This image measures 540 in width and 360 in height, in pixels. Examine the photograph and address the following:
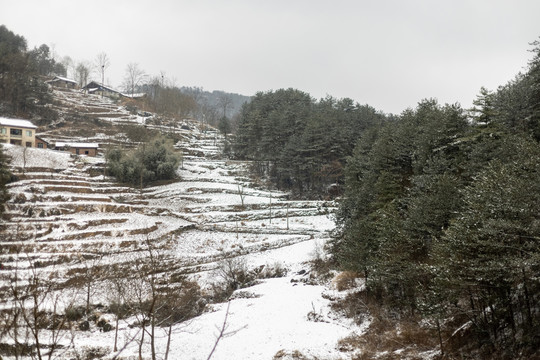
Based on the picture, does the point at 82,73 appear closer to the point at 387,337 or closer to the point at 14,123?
the point at 14,123

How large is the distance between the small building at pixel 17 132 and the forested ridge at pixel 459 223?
191 feet

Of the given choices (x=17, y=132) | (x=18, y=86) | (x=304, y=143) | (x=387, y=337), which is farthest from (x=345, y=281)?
(x=18, y=86)

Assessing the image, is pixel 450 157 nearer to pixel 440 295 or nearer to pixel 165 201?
pixel 440 295

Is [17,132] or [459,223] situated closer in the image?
[459,223]

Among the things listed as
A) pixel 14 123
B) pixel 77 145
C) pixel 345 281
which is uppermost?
pixel 14 123

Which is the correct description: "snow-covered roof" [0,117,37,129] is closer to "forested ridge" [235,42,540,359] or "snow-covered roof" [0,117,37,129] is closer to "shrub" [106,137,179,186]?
"shrub" [106,137,179,186]

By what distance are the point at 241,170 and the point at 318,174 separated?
18.7 metres

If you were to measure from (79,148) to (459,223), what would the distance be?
67.1 metres

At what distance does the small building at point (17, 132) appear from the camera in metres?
55.5

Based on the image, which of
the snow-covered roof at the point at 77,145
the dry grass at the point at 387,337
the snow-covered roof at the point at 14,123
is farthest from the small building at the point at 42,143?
the dry grass at the point at 387,337

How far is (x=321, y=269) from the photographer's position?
29.8m

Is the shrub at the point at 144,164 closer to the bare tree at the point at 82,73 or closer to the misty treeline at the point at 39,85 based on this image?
the misty treeline at the point at 39,85

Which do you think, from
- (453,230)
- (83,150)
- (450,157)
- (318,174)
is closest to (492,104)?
(450,157)

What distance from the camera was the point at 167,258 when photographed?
3394 cm
